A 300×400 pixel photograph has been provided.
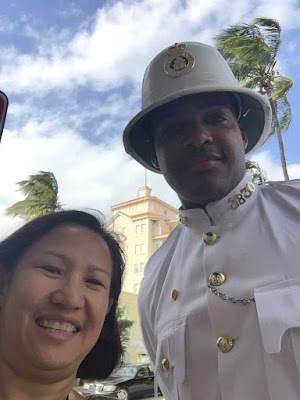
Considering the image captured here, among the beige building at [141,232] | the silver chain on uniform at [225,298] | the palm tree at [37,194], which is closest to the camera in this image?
the silver chain on uniform at [225,298]

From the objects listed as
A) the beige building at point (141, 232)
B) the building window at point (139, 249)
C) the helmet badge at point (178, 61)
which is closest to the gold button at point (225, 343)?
the helmet badge at point (178, 61)

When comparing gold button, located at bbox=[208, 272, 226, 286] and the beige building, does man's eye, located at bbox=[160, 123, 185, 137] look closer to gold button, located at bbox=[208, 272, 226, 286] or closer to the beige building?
gold button, located at bbox=[208, 272, 226, 286]

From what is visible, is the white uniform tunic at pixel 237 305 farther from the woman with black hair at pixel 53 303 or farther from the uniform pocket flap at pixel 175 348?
the woman with black hair at pixel 53 303

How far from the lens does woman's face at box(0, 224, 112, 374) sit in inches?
48.7

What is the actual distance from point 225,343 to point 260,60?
12913 millimetres

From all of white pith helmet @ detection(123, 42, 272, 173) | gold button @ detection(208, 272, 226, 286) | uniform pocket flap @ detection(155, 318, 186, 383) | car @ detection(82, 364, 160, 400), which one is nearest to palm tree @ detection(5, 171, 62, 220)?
car @ detection(82, 364, 160, 400)

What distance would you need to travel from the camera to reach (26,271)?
1375 mm

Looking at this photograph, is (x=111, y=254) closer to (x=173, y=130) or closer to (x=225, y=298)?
(x=225, y=298)

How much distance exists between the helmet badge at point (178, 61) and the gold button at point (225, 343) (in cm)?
118

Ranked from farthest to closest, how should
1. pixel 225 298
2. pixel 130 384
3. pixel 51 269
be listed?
1. pixel 130 384
2. pixel 225 298
3. pixel 51 269

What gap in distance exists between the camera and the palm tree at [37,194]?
1496 cm

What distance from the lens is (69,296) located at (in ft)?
4.30

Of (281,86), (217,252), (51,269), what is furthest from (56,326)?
(281,86)

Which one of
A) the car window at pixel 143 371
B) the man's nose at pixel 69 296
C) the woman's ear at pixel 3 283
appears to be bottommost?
the man's nose at pixel 69 296
